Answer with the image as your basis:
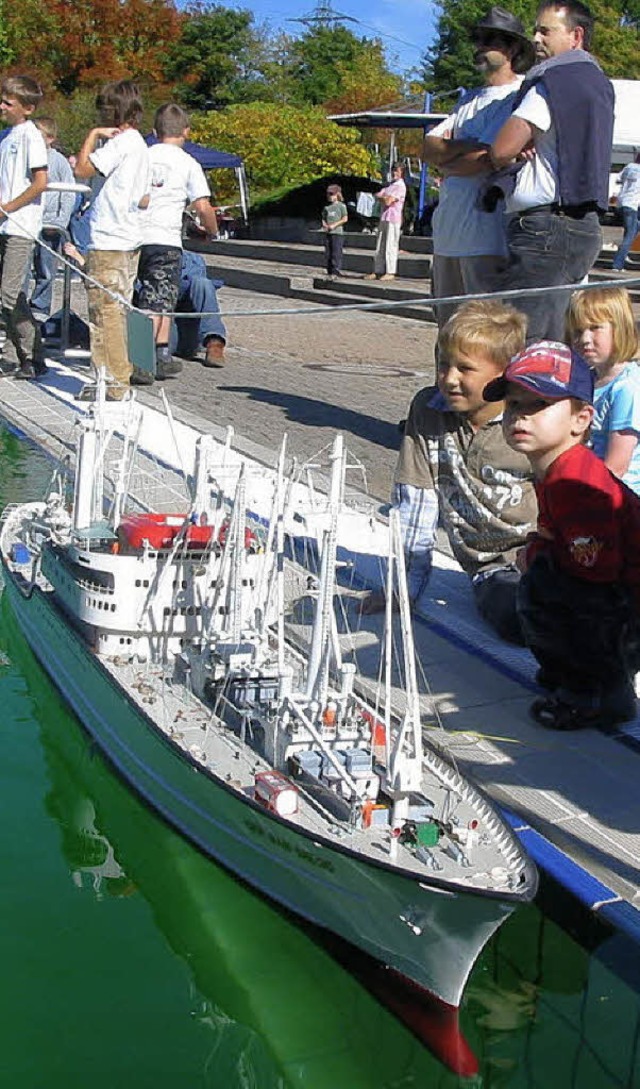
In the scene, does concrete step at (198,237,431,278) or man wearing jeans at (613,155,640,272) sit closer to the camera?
man wearing jeans at (613,155,640,272)

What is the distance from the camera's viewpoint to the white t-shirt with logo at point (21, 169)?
1073 centimetres

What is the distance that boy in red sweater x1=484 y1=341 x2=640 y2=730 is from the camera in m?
4.56

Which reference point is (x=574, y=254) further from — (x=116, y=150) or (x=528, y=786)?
(x=116, y=150)

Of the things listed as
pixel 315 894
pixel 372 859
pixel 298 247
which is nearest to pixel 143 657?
pixel 315 894

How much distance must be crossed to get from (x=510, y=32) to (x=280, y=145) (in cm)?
3371

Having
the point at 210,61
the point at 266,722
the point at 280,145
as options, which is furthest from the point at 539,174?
the point at 210,61

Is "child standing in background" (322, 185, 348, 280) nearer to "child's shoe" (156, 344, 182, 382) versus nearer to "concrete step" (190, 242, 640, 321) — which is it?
"concrete step" (190, 242, 640, 321)

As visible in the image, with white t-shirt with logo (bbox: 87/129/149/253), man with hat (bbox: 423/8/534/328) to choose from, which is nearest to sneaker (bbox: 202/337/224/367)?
white t-shirt with logo (bbox: 87/129/149/253)

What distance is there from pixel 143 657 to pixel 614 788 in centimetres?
196

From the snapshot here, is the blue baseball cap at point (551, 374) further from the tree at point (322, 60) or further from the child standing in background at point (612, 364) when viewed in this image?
the tree at point (322, 60)

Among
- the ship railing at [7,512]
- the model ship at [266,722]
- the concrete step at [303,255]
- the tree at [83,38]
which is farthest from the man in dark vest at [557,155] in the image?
the tree at [83,38]

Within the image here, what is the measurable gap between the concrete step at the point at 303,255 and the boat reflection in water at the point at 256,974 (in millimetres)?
20556

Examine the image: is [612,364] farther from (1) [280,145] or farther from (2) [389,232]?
(1) [280,145]

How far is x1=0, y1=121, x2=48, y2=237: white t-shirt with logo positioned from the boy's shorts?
3.11 feet
